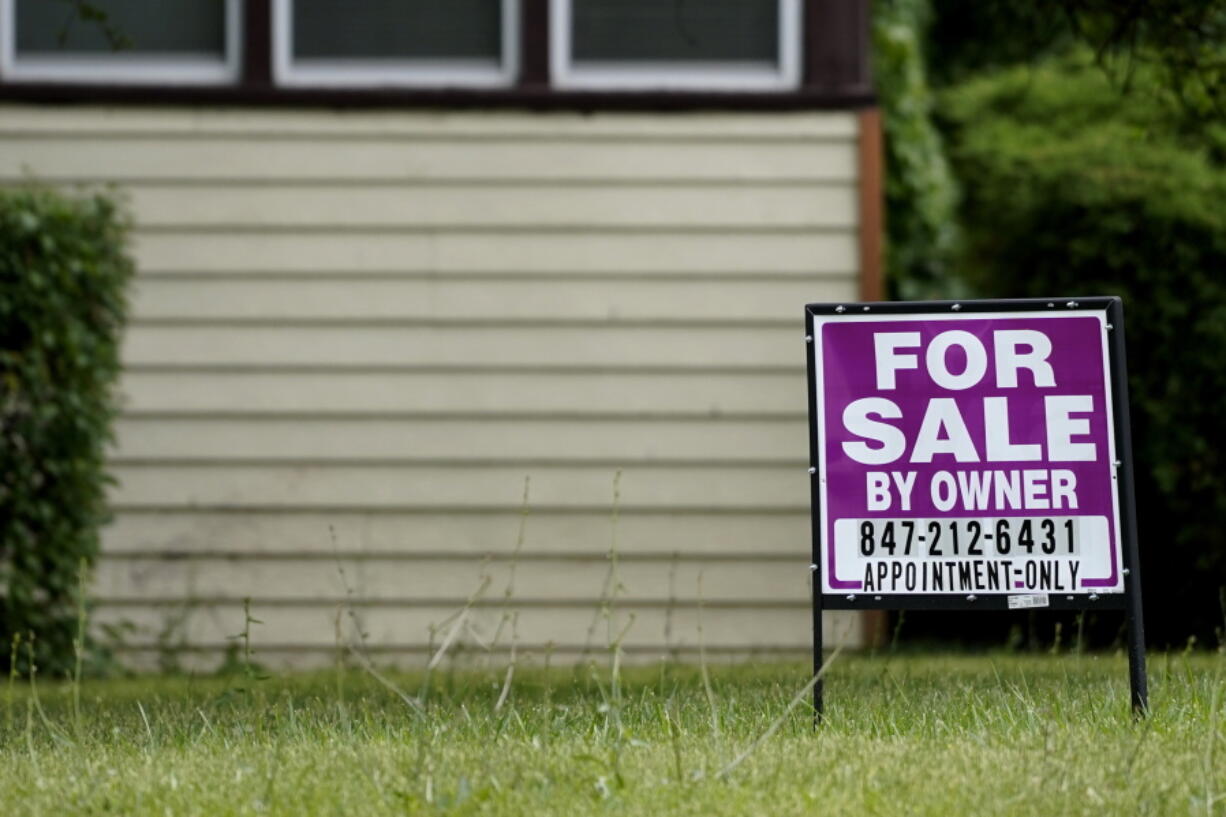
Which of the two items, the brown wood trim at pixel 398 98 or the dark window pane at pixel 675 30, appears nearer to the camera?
the brown wood trim at pixel 398 98

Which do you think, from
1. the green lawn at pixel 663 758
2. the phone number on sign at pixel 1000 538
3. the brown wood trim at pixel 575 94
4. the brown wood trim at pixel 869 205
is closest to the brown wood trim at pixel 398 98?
the brown wood trim at pixel 575 94

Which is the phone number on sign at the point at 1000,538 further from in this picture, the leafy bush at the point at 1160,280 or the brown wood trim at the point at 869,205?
the brown wood trim at the point at 869,205

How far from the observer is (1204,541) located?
7.90 meters

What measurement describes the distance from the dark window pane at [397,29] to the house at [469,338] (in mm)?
251

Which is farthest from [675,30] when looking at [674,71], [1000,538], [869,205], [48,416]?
[1000,538]

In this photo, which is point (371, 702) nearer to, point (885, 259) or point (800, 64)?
point (800, 64)

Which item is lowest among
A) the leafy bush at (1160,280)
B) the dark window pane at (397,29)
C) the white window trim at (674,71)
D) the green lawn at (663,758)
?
the green lawn at (663,758)

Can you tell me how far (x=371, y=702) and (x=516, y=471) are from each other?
110 inches

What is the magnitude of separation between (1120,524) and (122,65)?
19.0 ft

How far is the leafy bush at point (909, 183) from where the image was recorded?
10578 millimetres

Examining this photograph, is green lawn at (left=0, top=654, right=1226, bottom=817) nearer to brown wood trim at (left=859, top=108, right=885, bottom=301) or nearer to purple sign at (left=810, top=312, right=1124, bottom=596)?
purple sign at (left=810, top=312, right=1124, bottom=596)

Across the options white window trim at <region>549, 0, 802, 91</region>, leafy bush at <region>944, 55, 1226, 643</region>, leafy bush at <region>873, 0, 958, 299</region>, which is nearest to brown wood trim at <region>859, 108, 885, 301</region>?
white window trim at <region>549, 0, 802, 91</region>

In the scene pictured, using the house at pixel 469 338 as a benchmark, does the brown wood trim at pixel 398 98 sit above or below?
above

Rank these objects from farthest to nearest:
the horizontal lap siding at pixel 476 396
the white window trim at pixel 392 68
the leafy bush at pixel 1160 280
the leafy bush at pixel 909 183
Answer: the leafy bush at pixel 909 183 → the white window trim at pixel 392 68 → the horizontal lap siding at pixel 476 396 → the leafy bush at pixel 1160 280
